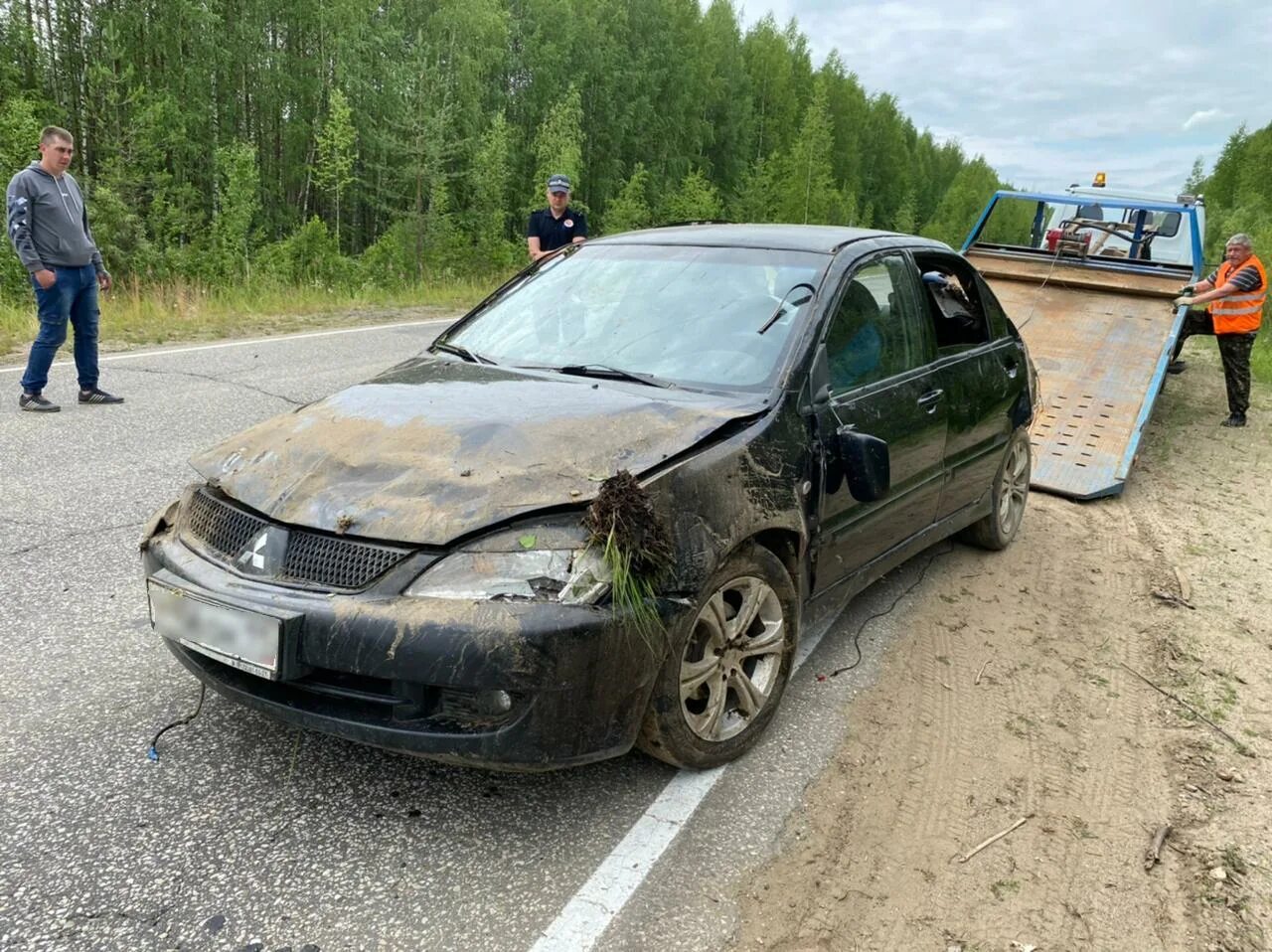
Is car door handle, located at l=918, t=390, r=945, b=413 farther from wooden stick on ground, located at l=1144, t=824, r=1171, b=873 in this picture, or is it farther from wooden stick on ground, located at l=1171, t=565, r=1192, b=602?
wooden stick on ground, located at l=1171, t=565, r=1192, b=602

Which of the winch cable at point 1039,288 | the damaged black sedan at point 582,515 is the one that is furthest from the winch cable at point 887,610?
the winch cable at point 1039,288

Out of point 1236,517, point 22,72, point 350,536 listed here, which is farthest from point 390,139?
point 350,536

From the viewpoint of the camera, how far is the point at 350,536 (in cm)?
244

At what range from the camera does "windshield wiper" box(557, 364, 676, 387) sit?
3.30 meters

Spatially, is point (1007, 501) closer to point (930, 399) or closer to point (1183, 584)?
point (1183, 584)

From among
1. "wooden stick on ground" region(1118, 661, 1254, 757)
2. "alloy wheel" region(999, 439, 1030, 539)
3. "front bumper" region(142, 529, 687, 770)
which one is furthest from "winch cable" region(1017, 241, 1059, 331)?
"front bumper" region(142, 529, 687, 770)

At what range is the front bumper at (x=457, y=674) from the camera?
2.29 meters

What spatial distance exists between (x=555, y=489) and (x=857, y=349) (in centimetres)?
162

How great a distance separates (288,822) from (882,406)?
2506 millimetres

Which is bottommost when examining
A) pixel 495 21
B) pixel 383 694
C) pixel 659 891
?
pixel 659 891

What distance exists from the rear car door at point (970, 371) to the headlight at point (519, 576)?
2356mm

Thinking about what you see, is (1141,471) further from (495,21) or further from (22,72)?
(495,21)

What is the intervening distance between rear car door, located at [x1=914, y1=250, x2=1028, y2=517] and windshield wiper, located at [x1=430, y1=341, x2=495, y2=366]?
1.99 meters

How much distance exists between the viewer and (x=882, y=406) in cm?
363
